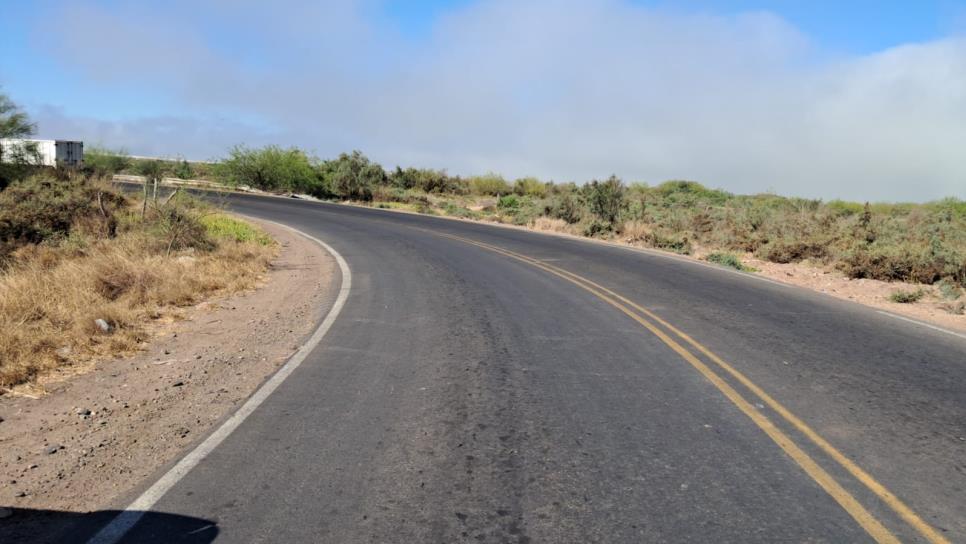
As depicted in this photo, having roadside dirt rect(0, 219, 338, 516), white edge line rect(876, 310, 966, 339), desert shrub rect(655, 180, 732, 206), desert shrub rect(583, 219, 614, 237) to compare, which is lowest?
roadside dirt rect(0, 219, 338, 516)

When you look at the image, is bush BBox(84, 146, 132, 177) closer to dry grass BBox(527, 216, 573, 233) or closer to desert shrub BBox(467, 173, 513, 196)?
dry grass BBox(527, 216, 573, 233)

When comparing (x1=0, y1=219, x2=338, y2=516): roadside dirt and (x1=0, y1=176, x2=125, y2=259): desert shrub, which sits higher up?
(x1=0, y1=176, x2=125, y2=259): desert shrub

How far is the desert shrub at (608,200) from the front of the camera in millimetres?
31562

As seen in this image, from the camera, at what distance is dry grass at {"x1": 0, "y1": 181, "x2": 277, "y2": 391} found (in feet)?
25.0

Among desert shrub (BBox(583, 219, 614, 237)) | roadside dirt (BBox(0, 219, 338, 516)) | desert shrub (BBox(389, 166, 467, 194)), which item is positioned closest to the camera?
roadside dirt (BBox(0, 219, 338, 516))

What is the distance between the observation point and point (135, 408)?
6.16m

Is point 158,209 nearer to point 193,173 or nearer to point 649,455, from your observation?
point 649,455

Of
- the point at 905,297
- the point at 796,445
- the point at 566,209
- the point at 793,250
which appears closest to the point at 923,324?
the point at 905,297

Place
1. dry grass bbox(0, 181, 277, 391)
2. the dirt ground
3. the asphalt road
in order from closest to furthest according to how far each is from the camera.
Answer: the asphalt road, dry grass bbox(0, 181, 277, 391), the dirt ground

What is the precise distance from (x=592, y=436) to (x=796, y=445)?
62.1 inches

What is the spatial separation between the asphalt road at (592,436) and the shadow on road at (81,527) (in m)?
0.02

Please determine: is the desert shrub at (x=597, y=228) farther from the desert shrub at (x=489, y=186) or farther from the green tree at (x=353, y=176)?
the desert shrub at (x=489, y=186)

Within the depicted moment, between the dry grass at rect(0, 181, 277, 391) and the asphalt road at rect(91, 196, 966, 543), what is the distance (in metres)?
2.65

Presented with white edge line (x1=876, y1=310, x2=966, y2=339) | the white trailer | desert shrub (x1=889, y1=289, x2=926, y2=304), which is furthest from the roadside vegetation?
the white trailer
